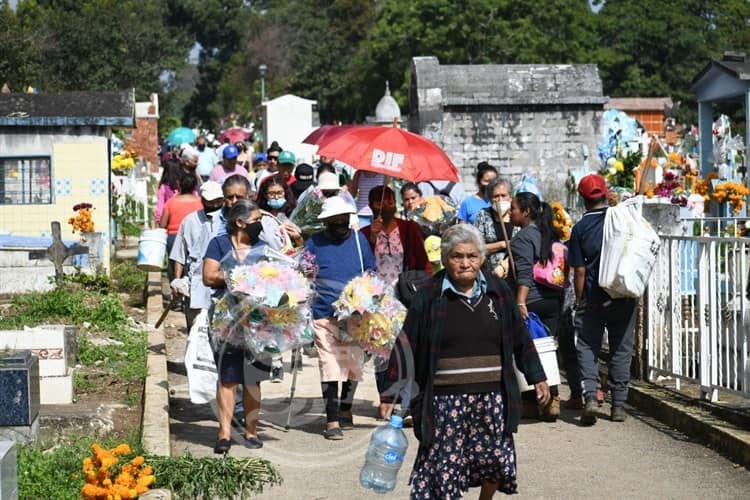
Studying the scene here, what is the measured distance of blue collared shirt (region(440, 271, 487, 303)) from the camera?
652 cm

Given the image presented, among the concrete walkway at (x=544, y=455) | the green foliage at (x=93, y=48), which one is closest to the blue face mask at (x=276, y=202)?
the concrete walkway at (x=544, y=455)

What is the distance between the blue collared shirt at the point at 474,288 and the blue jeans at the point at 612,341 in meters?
3.51

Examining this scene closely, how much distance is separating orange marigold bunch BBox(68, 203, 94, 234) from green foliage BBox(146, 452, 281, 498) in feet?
31.8

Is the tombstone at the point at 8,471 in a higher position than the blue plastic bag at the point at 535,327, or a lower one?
lower

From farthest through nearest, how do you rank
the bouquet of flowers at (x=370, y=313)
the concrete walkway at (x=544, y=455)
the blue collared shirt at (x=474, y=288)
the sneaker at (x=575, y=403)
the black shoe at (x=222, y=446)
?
the sneaker at (x=575, y=403), the bouquet of flowers at (x=370, y=313), the black shoe at (x=222, y=446), the concrete walkway at (x=544, y=455), the blue collared shirt at (x=474, y=288)

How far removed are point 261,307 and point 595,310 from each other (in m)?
2.83

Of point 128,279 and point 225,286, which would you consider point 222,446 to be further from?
point 128,279

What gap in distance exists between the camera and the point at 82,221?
16766mm

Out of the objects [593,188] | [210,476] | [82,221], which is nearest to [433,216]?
[593,188]

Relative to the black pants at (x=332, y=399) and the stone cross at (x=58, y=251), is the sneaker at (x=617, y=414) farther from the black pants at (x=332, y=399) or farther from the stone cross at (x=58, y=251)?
the stone cross at (x=58, y=251)

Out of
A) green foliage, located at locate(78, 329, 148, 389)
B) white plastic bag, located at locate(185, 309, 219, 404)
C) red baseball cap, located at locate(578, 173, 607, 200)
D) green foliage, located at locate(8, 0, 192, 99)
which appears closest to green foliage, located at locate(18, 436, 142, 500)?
white plastic bag, located at locate(185, 309, 219, 404)

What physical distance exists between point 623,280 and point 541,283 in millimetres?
800

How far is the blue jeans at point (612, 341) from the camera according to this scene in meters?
9.90

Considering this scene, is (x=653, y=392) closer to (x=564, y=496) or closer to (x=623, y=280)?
(x=623, y=280)
